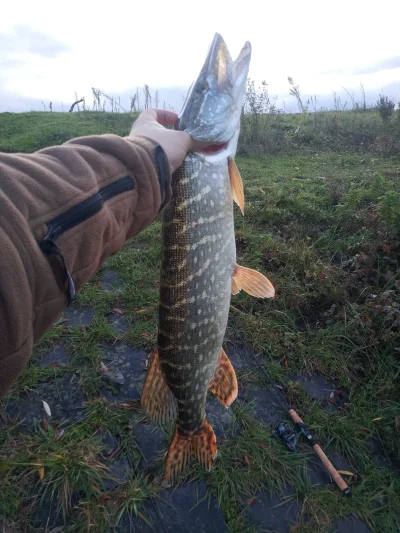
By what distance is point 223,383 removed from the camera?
2195 mm

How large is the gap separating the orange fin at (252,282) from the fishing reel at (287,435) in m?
1.15

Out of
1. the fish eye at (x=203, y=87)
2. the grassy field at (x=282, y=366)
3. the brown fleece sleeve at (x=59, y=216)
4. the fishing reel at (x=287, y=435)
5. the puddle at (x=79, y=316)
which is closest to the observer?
the brown fleece sleeve at (x=59, y=216)

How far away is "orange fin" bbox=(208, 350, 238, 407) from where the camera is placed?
2.17 meters

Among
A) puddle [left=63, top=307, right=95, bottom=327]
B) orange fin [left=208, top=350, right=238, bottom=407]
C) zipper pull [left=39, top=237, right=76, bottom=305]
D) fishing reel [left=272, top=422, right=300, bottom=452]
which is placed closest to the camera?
zipper pull [left=39, top=237, right=76, bottom=305]

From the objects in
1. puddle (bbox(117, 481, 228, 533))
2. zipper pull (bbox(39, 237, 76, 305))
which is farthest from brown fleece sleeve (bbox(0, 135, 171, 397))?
puddle (bbox(117, 481, 228, 533))

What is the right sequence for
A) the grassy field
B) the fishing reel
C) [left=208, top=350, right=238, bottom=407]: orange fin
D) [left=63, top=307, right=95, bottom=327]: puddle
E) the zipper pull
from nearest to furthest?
the zipper pull, [left=208, top=350, right=238, bottom=407]: orange fin, the grassy field, the fishing reel, [left=63, top=307, right=95, bottom=327]: puddle

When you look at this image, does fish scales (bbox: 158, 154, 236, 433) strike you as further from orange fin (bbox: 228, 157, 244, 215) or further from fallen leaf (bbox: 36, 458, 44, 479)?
fallen leaf (bbox: 36, 458, 44, 479)

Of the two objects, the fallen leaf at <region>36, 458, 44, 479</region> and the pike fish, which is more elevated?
the pike fish

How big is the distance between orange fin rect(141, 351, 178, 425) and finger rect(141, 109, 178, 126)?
1227 mm

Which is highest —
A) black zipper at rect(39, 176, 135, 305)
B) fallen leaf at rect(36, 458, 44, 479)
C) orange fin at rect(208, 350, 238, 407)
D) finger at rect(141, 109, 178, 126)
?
finger at rect(141, 109, 178, 126)

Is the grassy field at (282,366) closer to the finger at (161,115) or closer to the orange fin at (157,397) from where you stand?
the orange fin at (157,397)

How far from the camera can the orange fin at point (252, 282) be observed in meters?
2.11

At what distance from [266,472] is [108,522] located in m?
0.97

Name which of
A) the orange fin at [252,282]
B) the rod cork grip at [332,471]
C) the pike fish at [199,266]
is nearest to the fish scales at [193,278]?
the pike fish at [199,266]
